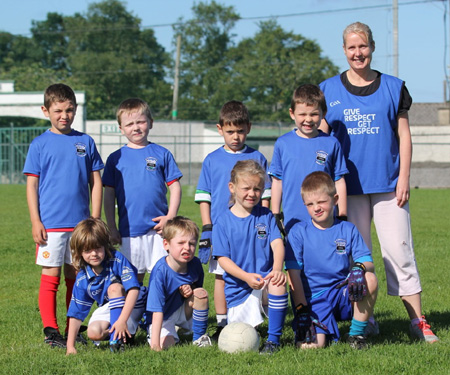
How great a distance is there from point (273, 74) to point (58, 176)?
57.8 metres

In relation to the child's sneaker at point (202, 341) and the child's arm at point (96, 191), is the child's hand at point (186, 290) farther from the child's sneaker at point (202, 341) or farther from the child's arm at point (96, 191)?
the child's arm at point (96, 191)

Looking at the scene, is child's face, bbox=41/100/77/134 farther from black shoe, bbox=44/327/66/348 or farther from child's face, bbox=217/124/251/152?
black shoe, bbox=44/327/66/348

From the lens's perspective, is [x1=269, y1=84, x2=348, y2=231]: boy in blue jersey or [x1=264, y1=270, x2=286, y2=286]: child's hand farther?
[x1=269, y1=84, x2=348, y2=231]: boy in blue jersey

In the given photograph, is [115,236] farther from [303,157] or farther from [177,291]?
[303,157]

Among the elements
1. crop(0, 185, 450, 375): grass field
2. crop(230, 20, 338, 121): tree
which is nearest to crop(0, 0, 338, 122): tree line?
crop(230, 20, 338, 121): tree

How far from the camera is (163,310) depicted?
5.22 m

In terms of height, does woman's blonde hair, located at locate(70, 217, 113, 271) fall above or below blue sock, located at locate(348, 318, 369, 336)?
above

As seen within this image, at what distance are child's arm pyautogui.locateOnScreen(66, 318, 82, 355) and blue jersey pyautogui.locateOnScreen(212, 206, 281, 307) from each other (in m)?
1.17

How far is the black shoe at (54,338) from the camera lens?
518 centimetres

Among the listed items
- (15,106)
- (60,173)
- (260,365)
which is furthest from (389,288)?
(15,106)

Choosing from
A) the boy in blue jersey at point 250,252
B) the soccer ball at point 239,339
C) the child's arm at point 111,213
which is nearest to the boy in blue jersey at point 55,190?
the child's arm at point 111,213

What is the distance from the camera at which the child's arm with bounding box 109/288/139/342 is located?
16.1ft

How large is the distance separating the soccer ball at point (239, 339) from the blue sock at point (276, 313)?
0.42ft

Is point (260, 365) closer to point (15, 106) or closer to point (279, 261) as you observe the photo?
point (279, 261)
